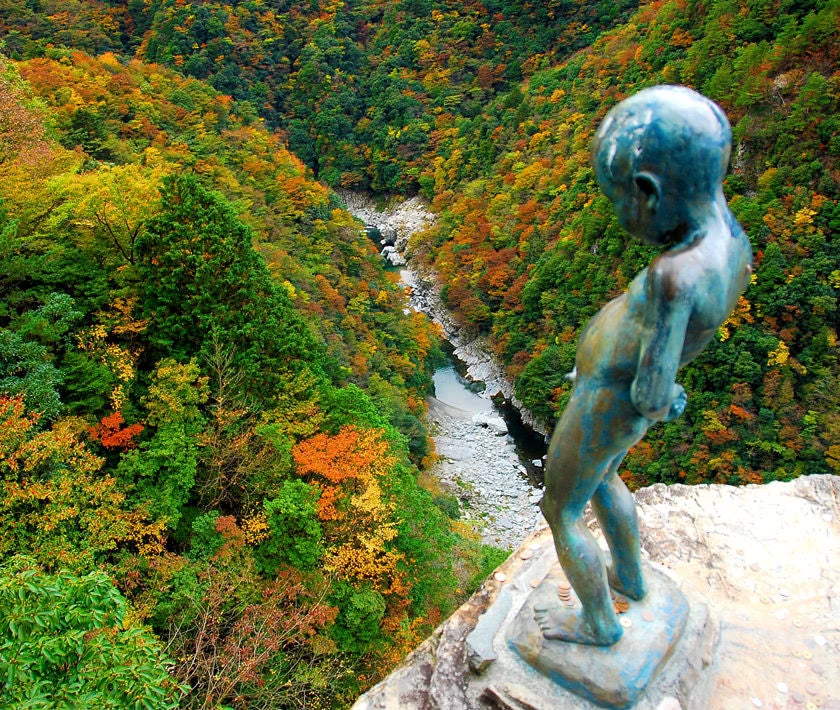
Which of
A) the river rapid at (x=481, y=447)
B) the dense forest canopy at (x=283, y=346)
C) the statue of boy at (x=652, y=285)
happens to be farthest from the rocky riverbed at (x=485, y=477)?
the statue of boy at (x=652, y=285)

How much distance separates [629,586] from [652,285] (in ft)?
9.53

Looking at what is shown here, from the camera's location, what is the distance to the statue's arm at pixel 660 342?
3.38 m

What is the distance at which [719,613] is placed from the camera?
5781 mm

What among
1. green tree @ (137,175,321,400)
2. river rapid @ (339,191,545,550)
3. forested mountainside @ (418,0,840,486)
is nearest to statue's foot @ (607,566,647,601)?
forested mountainside @ (418,0,840,486)

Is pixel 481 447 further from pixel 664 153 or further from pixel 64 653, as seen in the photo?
pixel 664 153

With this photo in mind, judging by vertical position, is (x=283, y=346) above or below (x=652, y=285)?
below

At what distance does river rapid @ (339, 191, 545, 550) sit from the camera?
82.2 feet

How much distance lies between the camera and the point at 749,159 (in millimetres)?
26812

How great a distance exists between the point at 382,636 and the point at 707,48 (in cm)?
3259

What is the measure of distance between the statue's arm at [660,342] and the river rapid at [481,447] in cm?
1844

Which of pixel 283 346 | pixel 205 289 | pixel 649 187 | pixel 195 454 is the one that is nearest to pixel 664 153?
pixel 649 187

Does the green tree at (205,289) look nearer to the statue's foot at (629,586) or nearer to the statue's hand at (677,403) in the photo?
the statue's foot at (629,586)

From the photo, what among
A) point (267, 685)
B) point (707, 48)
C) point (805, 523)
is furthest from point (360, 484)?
point (707, 48)

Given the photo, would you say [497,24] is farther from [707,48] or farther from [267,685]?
[267,685]
